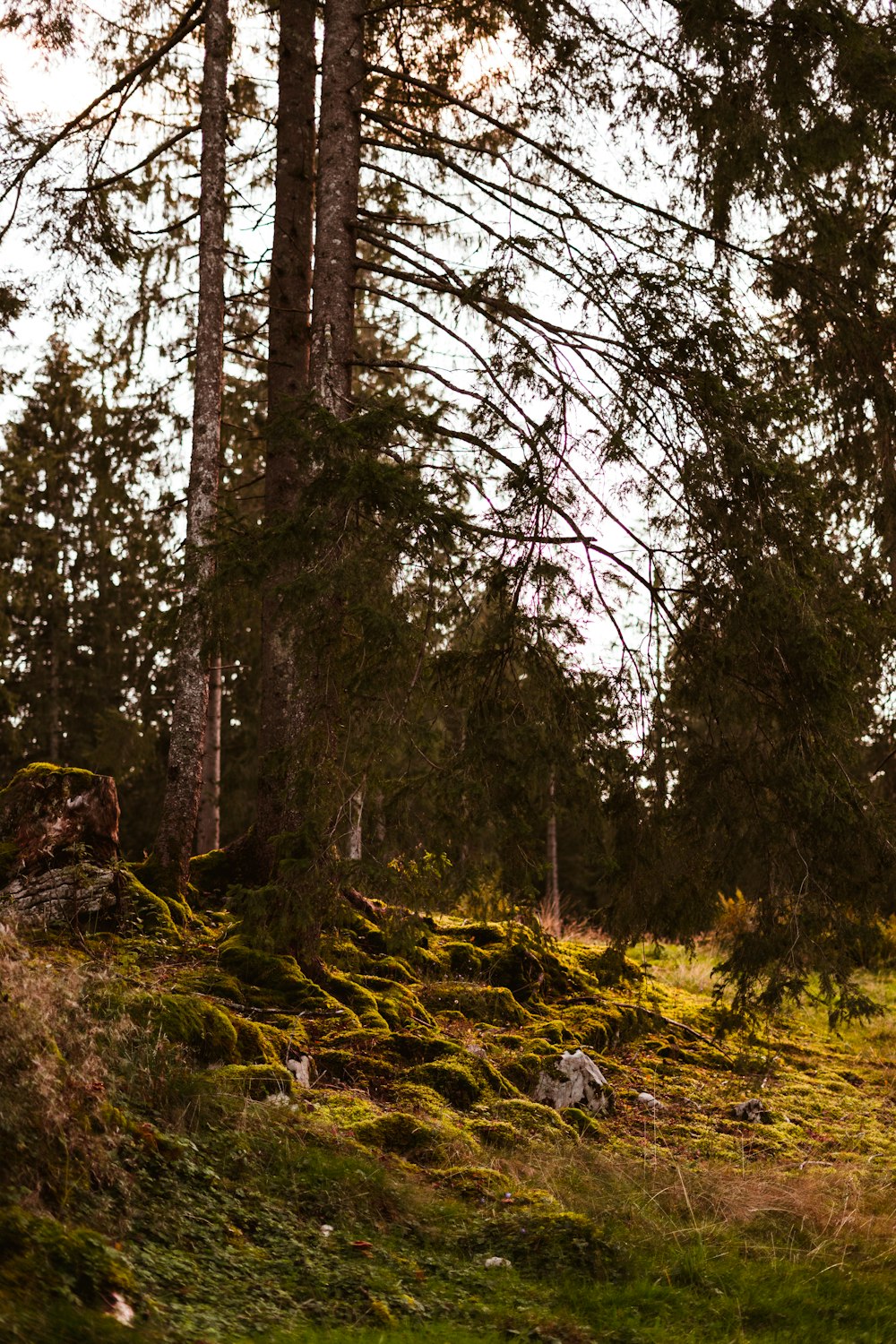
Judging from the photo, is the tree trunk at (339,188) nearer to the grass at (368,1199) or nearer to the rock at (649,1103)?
the grass at (368,1199)

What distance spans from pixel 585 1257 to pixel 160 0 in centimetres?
1108

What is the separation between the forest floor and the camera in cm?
343

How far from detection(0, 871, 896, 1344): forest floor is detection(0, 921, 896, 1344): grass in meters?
0.01

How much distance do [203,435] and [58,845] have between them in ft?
12.4

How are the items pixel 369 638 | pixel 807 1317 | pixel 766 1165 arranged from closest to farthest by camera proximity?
1. pixel 807 1317
2. pixel 369 638
3. pixel 766 1165

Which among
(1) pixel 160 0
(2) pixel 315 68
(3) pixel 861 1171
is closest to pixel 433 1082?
(3) pixel 861 1171

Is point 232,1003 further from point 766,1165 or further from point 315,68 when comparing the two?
point 315,68

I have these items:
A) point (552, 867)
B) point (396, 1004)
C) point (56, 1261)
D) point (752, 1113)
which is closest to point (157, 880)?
point (396, 1004)

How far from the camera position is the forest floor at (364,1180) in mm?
3434

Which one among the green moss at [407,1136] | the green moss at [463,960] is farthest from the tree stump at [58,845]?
the green moss at [463,960]

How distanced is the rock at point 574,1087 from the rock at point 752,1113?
1.04 m

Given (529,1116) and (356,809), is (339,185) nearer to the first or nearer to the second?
(356,809)

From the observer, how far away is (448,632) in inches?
264

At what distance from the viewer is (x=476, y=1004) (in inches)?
355
